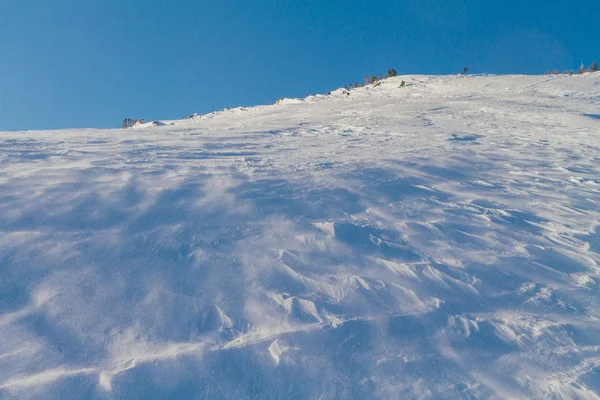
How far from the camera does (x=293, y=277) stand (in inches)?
119

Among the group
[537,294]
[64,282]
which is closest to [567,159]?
[537,294]

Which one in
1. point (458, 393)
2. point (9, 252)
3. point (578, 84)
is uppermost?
point (578, 84)

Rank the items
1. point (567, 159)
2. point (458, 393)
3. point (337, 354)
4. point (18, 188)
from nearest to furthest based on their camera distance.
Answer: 1. point (458, 393)
2. point (337, 354)
3. point (18, 188)
4. point (567, 159)

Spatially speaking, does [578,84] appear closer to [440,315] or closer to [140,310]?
[440,315]

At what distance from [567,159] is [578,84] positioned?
8.90 metres

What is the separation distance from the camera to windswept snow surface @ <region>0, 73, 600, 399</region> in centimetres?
221

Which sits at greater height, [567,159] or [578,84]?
[578,84]

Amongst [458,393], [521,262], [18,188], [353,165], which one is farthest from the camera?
[353,165]

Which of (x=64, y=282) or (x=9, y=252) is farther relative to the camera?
(x=9, y=252)

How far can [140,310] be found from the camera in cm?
260

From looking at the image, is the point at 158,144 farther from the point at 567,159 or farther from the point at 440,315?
the point at 567,159

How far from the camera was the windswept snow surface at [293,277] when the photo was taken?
2211 millimetres

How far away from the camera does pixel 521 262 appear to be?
3410 mm

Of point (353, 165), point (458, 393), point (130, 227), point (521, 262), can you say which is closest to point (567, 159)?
point (353, 165)
